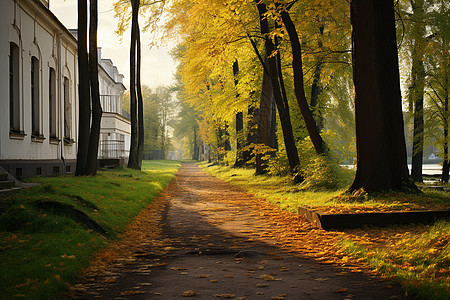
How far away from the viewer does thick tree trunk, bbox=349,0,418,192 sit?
33.6ft

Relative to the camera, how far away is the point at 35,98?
1867cm

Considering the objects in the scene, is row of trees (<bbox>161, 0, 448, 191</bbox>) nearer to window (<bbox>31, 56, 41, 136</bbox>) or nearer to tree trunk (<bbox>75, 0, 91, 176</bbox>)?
tree trunk (<bbox>75, 0, 91, 176</bbox>)

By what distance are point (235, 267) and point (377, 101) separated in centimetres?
633

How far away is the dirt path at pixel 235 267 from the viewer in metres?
4.53

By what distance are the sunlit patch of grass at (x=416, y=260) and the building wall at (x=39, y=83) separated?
42.0 feet

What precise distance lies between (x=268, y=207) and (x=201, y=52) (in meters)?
7.79

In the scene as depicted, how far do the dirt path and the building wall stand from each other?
8.76m

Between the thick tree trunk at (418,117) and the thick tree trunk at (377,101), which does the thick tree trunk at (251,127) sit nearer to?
the thick tree trunk at (418,117)

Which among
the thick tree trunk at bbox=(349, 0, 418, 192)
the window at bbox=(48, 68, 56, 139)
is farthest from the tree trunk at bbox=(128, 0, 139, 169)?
the thick tree trunk at bbox=(349, 0, 418, 192)

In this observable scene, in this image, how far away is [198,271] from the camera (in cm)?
544

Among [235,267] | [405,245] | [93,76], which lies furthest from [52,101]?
[405,245]

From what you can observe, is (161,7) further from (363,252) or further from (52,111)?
(363,252)

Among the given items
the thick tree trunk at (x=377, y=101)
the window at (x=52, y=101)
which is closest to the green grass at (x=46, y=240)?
the thick tree trunk at (x=377, y=101)

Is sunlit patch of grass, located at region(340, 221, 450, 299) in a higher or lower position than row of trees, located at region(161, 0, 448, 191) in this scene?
lower
